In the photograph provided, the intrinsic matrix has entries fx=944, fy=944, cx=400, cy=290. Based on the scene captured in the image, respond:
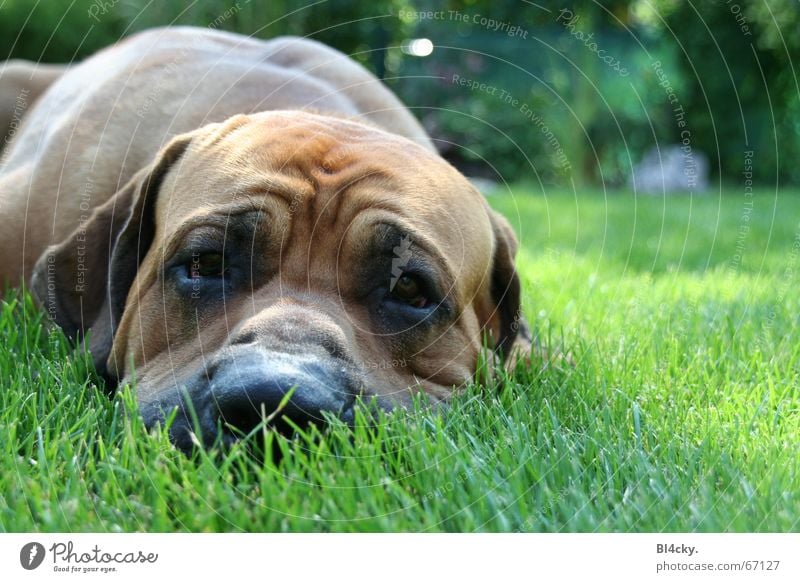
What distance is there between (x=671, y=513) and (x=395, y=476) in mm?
618

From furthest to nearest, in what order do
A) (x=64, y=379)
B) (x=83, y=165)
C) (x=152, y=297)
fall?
(x=83, y=165) < (x=152, y=297) < (x=64, y=379)

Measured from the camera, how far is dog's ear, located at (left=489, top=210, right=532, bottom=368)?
131 inches

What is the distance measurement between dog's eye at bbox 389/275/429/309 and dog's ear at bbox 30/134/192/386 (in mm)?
886

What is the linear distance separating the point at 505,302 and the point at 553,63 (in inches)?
280

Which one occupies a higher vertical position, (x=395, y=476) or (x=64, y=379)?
(x=395, y=476)

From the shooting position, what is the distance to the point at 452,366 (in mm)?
2949

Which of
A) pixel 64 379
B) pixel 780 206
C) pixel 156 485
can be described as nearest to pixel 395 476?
Result: pixel 156 485

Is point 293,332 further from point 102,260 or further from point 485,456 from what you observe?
point 102,260

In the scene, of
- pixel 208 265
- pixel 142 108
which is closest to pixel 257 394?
pixel 208 265

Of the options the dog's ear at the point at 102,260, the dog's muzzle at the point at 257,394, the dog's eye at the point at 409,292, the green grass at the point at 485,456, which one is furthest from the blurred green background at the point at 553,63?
the dog's muzzle at the point at 257,394

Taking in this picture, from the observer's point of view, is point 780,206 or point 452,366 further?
point 780,206

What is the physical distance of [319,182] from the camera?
291 centimetres
